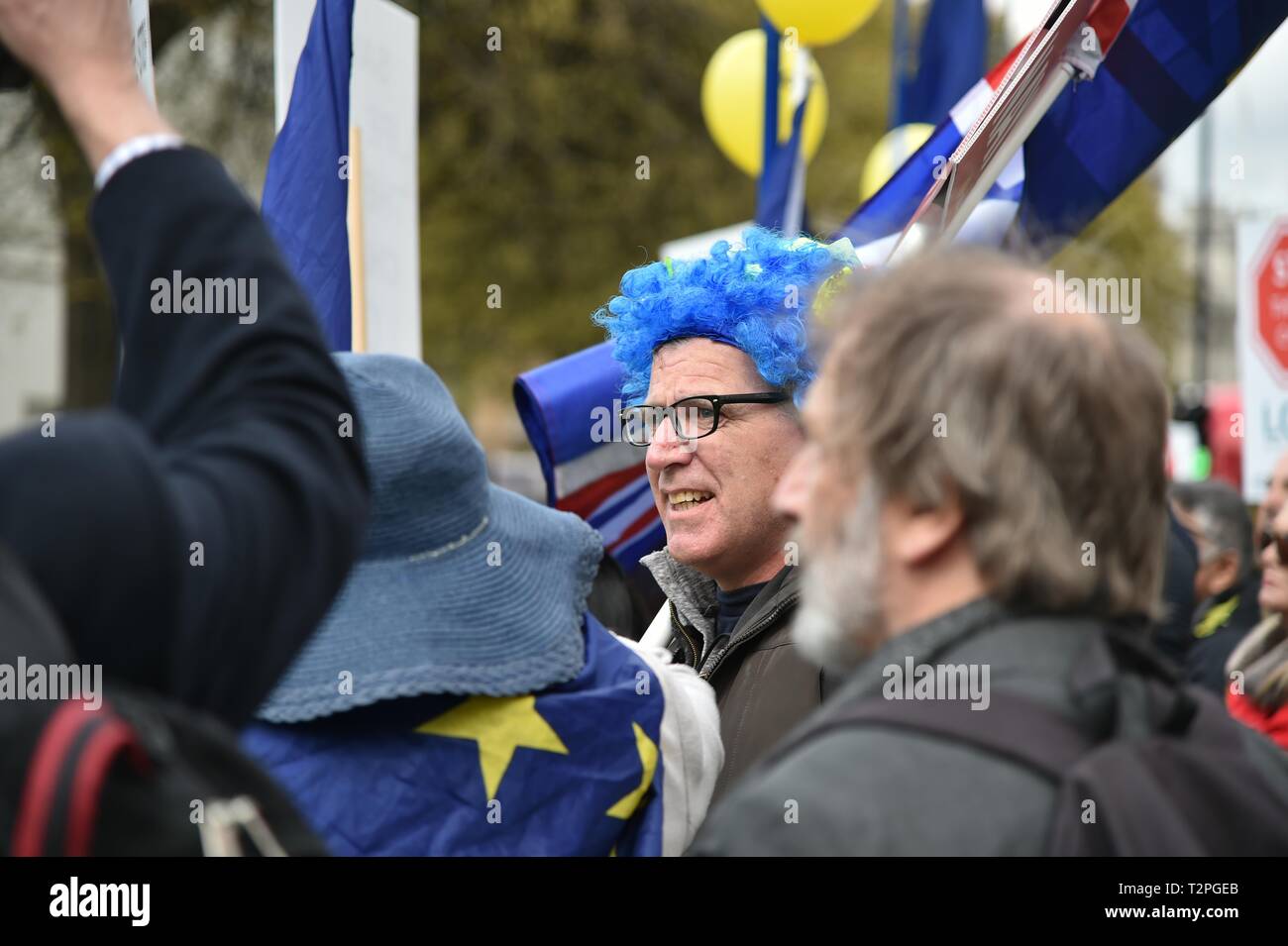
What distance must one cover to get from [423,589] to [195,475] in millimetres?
878

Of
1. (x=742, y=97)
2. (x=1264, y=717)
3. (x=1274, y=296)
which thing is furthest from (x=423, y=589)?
(x=742, y=97)

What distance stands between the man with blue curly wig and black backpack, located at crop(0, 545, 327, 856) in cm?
174

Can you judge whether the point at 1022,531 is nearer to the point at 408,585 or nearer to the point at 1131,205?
the point at 408,585

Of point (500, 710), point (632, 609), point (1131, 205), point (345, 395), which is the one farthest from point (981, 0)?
point (1131, 205)

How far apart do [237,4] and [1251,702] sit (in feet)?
36.8

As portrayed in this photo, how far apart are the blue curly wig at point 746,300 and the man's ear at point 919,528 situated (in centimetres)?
162

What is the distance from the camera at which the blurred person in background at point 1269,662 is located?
369 centimetres

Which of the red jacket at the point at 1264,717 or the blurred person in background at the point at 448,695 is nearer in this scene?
the blurred person in background at the point at 448,695

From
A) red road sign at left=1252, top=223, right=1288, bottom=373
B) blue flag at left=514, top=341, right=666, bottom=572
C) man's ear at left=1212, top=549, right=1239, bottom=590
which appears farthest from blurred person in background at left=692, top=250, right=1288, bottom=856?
red road sign at left=1252, top=223, right=1288, bottom=373

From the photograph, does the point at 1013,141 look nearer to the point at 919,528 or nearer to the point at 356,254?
the point at 356,254

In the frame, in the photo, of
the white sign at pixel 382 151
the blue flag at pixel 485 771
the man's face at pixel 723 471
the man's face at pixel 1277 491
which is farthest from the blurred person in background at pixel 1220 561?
the blue flag at pixel 485 771

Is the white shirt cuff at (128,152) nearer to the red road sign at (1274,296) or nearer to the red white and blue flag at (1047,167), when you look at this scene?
the red white and blue flag at (1047,167)

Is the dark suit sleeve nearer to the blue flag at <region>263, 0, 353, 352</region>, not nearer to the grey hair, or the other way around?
the blue flag at <region>263, 0, 353, 352</region>

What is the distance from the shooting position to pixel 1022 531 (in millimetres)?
1482
